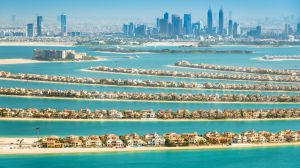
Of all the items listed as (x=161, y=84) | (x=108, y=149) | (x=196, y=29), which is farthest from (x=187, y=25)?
(x=108, y=149)

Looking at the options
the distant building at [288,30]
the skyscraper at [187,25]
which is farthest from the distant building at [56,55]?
the skyscraper at [187,25]

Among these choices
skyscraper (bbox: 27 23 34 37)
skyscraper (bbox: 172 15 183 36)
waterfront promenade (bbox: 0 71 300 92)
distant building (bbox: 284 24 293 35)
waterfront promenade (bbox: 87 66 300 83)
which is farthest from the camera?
skyscraper (bbox: 172 15 183 36)

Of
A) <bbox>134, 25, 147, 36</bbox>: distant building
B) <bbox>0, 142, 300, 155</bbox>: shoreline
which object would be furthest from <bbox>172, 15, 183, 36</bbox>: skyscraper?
<bbox>0, 142, 300, 155</bbox>: shoreline

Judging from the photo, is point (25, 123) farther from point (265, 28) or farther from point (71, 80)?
point (265, 28)

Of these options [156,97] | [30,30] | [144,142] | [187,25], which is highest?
[187,25]

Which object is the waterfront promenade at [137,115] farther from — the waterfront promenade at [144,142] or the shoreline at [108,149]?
the shoreline at [108,149]

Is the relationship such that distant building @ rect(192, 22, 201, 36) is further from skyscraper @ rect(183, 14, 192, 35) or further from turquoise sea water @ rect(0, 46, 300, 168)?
turquoise sea water @ rect(0, 46, 300, 168)

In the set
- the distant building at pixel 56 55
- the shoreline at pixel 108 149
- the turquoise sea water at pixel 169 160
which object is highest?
the distant building at pixel 56 55

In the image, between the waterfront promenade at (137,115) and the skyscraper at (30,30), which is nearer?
the waterfront promenade at (137,115)

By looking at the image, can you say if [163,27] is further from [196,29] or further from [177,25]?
[196,29]
